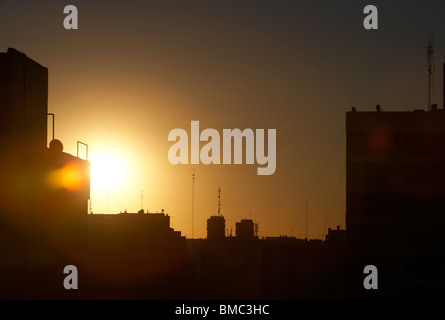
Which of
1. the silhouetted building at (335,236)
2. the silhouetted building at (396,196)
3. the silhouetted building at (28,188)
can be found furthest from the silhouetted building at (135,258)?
the silhouetted building at (28,188)

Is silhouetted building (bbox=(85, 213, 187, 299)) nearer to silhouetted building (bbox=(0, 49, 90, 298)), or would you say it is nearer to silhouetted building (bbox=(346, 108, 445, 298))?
silhouetted building (bbox=(346, 108, 445, 298))

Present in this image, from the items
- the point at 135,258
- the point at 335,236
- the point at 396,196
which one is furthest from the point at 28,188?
the point at 335,236

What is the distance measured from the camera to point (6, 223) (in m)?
50.5

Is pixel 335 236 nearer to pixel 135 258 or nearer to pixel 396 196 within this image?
pixel 135 258

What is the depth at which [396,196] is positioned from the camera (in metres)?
78.5

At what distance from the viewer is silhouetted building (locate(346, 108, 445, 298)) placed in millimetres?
78438

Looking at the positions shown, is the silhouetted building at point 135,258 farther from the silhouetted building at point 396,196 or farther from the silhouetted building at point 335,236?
the silhouetted building at point 396,196

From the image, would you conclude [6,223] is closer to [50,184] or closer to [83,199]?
[50,184]

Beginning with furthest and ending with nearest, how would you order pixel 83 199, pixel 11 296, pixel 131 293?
pixel 131 293 < pixel 83 199 < pixel 11 296

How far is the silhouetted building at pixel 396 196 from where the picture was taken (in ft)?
257

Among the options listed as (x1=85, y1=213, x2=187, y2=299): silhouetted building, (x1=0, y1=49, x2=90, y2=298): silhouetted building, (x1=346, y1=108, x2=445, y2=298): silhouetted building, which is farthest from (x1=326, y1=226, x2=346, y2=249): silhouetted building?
(x1=0, y1=49, x2=90, y2=298): silhouetted building

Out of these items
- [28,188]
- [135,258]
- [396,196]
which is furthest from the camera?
[135,258]

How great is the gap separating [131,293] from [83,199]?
63120mm
